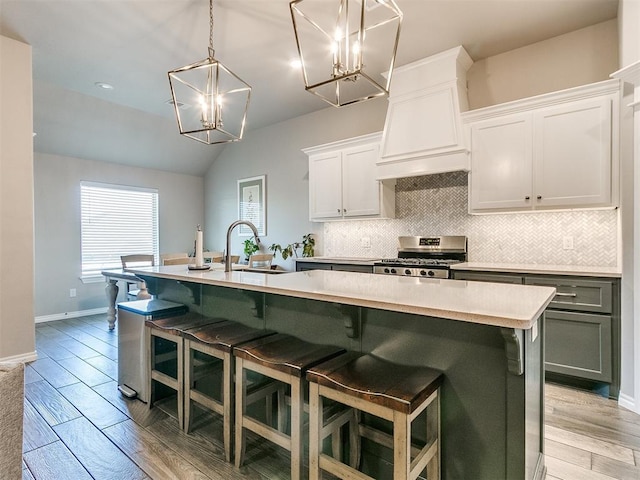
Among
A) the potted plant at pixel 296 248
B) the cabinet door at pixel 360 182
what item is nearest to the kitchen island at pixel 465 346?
the cabinet door at pixel 360 182

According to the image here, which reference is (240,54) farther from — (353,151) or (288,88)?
(353,151)

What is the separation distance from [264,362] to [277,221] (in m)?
4.07

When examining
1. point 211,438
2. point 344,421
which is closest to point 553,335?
point 344,421

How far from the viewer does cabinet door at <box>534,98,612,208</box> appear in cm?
278

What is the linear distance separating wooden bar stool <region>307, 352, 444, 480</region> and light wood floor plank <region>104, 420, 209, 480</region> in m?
0.76

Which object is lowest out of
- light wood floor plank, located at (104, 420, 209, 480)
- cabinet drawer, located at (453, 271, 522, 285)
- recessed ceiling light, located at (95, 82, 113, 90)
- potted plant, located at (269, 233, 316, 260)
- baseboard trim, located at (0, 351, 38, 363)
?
light wood floor plank, located at (104, 420, 209, 480)

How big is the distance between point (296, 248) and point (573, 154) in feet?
11.7

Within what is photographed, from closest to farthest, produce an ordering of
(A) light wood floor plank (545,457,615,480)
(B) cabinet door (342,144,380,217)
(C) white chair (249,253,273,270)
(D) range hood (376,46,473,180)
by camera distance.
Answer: (A) light wood floor plank (545,457,615,480) < (D) range hood (376,46,473,180) < (B) cabinet door (342,144,380,217) < (C) white chair (249,253,273,270)

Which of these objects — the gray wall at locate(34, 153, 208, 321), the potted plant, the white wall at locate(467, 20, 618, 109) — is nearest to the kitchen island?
the white wall at locate(467, 20, 618, 109)

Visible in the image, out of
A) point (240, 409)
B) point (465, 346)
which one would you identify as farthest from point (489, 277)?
point (240, 409)

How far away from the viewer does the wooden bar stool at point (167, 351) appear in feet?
7.19

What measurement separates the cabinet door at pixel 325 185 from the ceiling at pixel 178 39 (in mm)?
888

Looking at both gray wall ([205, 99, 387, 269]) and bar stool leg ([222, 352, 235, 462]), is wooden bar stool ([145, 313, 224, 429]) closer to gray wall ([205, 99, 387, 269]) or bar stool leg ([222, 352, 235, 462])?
bar stool leg ([222, 352, 235, 462])

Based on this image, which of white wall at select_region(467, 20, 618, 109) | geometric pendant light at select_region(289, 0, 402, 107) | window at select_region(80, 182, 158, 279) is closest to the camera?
geometric pendant light at select_region(289, 0, 402, 107)
